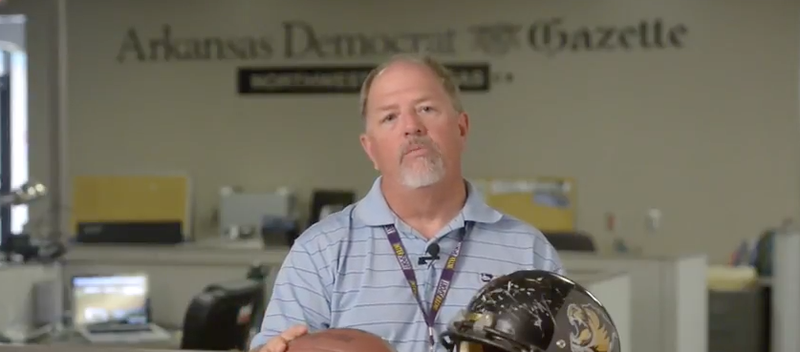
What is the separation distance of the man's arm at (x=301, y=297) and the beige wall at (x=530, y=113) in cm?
656

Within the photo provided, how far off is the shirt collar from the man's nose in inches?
5.9

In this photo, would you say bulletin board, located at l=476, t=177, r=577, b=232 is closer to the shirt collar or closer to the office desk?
the office desk

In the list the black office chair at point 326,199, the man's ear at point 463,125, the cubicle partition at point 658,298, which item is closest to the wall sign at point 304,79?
the black office chair at point 326,199

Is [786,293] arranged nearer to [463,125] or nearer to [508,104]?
[508,104]

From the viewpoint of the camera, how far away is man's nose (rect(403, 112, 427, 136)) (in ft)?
6.68

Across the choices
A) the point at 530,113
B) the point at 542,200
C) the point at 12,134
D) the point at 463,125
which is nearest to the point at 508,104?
the point at 530,113

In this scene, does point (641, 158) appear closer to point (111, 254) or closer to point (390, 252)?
point (111, 254)

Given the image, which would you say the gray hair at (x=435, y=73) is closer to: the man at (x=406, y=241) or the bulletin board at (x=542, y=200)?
the man at (x=406, y=241)

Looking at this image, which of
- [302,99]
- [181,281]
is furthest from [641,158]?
[181,281]

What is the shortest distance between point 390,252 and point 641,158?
21.6 ft

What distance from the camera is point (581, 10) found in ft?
27.6

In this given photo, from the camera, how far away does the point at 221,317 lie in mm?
4488

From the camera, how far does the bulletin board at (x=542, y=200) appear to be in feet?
27.7

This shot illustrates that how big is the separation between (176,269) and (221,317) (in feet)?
2.52
